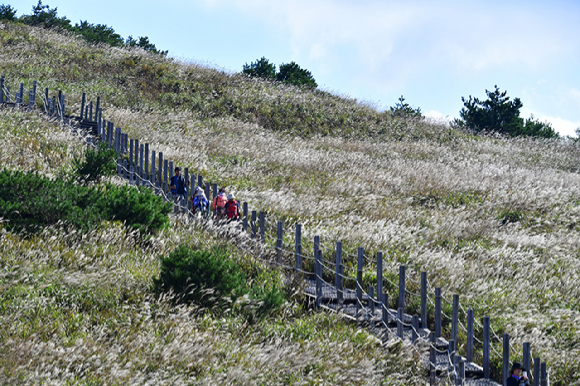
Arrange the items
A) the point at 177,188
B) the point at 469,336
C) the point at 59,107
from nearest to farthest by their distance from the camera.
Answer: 1. the point at 469,336
2. the point at 177,188
3. the point at 59,107

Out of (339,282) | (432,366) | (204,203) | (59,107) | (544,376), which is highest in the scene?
(59,107)

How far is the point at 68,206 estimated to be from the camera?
25.9ft

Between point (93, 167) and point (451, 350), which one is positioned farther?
point (93, 167)

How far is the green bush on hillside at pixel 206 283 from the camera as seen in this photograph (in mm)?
6555

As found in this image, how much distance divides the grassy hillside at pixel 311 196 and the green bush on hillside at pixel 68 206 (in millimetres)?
464

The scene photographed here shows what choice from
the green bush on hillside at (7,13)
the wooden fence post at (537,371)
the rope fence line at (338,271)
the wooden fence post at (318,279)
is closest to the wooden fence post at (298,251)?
the rope fence line at (338,271)

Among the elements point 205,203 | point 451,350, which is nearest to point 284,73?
point 205,203

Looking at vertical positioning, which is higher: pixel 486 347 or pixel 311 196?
pixel 311 196

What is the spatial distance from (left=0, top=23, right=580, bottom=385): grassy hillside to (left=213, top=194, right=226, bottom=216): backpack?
1.07 meters

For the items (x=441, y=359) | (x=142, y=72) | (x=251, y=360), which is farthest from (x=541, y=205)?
(x=142, y=72)

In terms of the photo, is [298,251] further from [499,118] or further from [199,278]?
[499,118]

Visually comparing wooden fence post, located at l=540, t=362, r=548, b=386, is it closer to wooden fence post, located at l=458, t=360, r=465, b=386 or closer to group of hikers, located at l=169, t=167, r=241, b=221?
wooden fence post, located at l=458, t=360, r=465, b=386

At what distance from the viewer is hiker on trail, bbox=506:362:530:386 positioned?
6074mm

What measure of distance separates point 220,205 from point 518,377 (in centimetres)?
613
